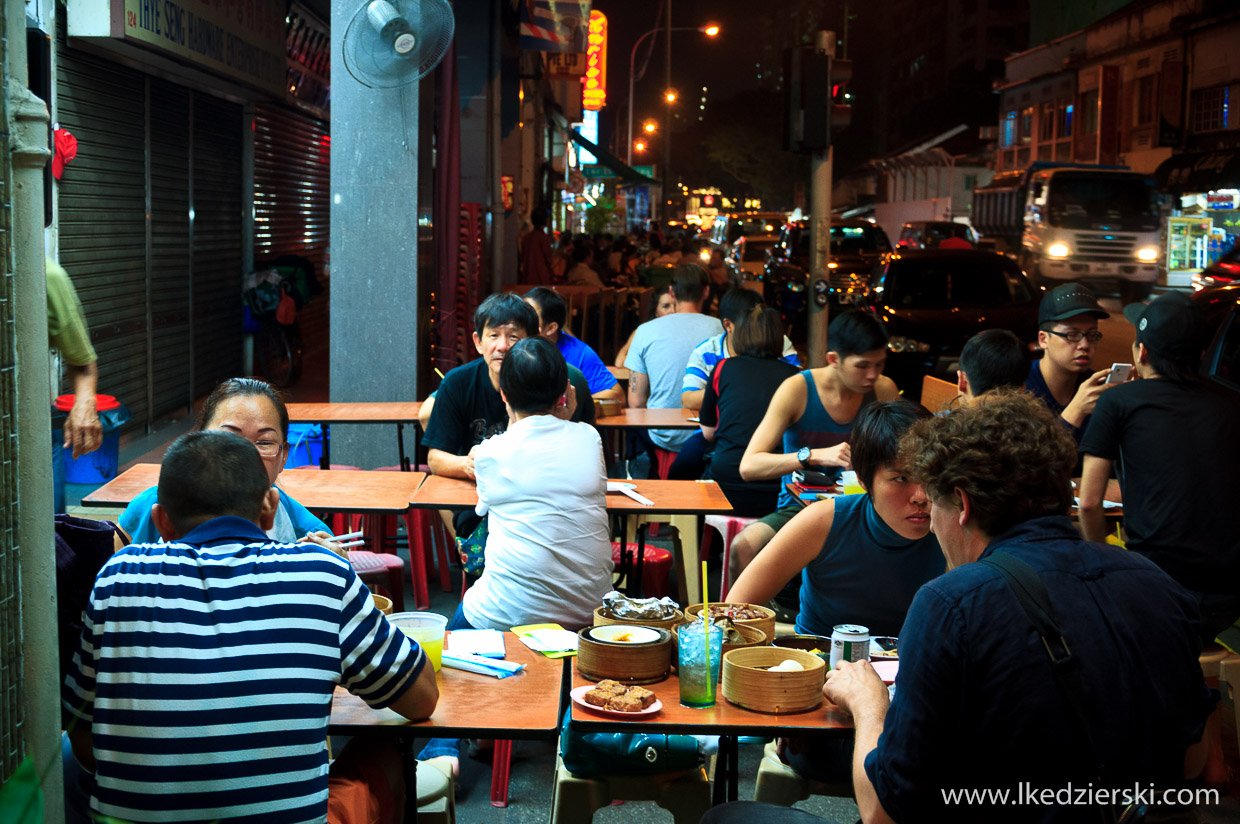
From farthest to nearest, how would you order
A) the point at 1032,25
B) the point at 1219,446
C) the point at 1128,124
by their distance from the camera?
the point at 1032,25 → the point at 1128,124 → the point at 1219,446

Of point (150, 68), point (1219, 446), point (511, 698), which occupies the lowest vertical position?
point (511, 698)

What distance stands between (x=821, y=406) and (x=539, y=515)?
85.8 inches

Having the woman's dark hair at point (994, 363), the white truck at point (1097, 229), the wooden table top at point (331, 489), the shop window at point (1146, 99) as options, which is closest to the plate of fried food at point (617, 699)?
the wooden table top at point (331, 489)

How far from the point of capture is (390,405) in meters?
8.09

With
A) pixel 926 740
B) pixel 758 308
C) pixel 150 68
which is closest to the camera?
pixel 926 740

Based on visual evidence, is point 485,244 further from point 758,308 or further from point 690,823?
point 690,823

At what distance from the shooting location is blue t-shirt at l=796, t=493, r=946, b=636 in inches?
149

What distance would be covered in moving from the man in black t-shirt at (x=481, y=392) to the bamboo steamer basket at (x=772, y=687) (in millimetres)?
3044

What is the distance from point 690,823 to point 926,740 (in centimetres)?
136

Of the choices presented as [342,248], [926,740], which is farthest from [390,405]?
[926,740]

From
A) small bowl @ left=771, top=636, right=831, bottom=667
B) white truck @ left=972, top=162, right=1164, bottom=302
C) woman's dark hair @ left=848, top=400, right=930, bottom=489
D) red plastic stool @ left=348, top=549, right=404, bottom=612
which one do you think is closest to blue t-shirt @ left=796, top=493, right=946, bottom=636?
woman's dark hair @ left=848, top=400, right=930, bottom=489

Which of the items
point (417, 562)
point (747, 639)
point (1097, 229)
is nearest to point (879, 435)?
point (747, 639)

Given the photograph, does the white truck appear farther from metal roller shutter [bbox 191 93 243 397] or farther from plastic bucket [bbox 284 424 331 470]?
plastic bucket [bbox 284 424 331 470]

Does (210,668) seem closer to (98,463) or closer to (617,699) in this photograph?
(617,699)
